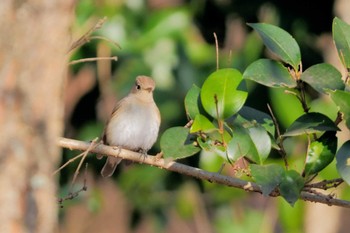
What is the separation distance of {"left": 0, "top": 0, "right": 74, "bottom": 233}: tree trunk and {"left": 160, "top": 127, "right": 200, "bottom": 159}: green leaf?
2.70 feet

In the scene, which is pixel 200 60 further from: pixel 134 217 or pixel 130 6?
Answer: pixel 134 217

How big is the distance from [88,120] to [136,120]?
1622 mm

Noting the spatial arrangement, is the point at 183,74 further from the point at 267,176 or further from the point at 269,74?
the point at 267,176

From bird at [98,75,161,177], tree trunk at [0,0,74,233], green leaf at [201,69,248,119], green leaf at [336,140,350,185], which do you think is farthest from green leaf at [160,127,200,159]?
bird at [98,75,161,177]

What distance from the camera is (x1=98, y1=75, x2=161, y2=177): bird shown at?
5215mm

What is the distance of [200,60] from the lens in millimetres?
6812

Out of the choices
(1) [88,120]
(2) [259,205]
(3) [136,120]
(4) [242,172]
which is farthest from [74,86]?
(4) [242,172]

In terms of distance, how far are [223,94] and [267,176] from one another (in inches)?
12.3

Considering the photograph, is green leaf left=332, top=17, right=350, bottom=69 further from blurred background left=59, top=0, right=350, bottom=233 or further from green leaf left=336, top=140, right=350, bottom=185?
blurred background left=59, top=0, right=350, bottom=233

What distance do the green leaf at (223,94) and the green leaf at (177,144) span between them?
0.12 metres

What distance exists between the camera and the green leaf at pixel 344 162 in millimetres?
3261

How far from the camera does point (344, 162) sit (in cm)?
329

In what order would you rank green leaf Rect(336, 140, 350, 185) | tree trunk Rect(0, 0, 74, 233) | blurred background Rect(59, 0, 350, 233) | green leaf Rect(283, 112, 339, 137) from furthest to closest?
1. blurred background Rect(59, 0, 350, 233)
2. green leaf Rect(283, 112, 339, 137)
3. green leaf Rect(336, 140, 350, 185)
4. tree trunk Rect(0, 0, 74, 233)

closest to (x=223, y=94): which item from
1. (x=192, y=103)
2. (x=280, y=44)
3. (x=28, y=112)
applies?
(x=192, y=103)
